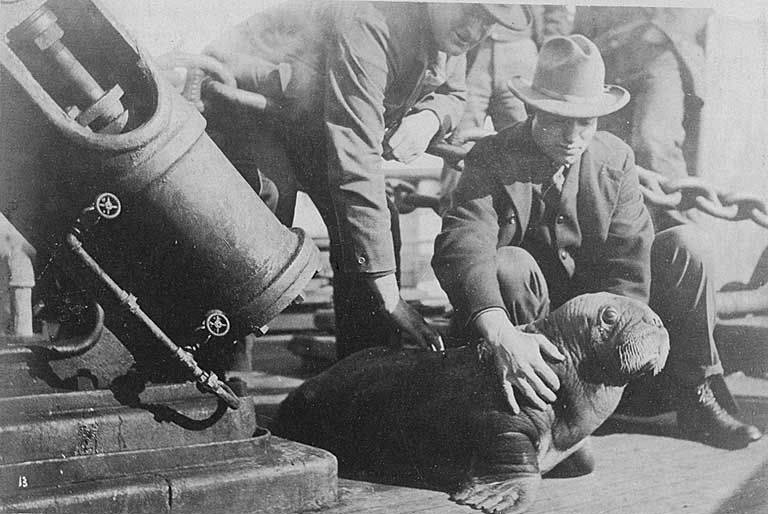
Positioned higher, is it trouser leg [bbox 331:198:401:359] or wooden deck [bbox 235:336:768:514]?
trouser leg [bbox 331:198:401:359]

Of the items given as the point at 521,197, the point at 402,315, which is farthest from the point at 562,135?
the point at 402,315

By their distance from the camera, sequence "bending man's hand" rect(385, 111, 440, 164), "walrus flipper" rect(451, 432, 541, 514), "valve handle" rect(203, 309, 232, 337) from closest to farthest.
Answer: "valve handle" rect(203, 309, 232, 337)
"walrus flipper" rect(451, 432, 541, 514)
"bending man's hand" rect(385, 111, 440, 164)

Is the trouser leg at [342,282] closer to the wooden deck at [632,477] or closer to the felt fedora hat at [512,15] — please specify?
the wooden deck at [632,477]

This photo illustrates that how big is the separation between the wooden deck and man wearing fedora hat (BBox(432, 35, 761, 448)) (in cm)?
20

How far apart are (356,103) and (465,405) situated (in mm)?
1399

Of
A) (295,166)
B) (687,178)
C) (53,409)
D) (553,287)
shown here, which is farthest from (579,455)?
(53,409)

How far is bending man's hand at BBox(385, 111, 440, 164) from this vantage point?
3.96 meters

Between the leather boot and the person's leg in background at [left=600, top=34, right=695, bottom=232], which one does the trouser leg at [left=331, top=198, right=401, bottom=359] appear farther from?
the leather boot

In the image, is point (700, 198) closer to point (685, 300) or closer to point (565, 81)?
point (685, 300)

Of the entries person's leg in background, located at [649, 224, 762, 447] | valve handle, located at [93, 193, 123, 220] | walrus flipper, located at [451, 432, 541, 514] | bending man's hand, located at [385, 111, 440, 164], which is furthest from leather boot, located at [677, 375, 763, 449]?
valve handle, located at [93, 193, 123, 220]

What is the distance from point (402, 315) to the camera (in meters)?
3.99

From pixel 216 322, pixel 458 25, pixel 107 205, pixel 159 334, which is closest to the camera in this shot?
pixel 107 205

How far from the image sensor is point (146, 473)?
10.4ft

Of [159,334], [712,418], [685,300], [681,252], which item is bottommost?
[712,418]
